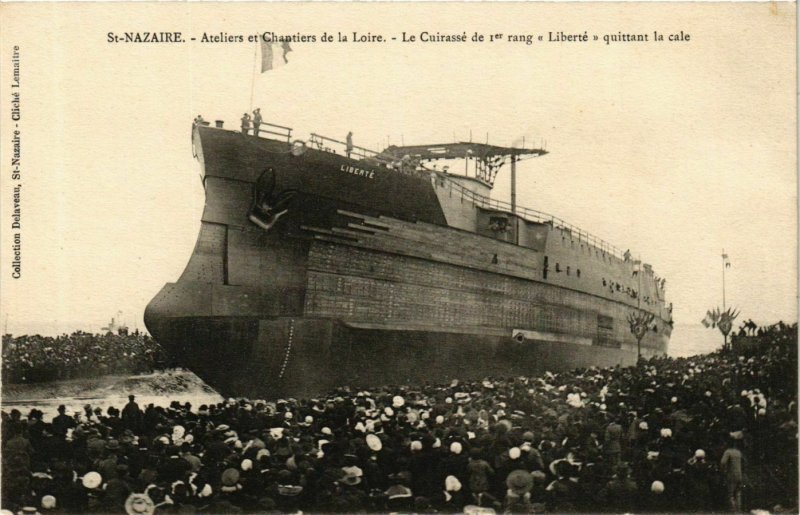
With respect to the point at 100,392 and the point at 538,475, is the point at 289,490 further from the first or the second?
the point at 100,392

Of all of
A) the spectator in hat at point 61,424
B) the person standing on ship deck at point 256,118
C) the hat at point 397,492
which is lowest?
the hat at point 397,492

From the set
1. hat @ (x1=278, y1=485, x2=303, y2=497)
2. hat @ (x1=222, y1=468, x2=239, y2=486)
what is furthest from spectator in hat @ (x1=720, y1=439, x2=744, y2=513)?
hat @ (x1=222, y1=468, x2=239, y2=486)

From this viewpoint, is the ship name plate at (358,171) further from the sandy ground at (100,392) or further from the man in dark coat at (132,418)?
the man in dark coat at (132,418)

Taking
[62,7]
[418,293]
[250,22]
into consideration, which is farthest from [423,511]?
[62,7]

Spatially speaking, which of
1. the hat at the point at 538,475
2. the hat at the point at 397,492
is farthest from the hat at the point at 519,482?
the hat at the point at 397,492

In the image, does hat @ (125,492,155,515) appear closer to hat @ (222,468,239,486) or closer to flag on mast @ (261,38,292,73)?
hat @ (222,468,239,486)

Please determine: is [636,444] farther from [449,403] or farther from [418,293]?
[418,293]
